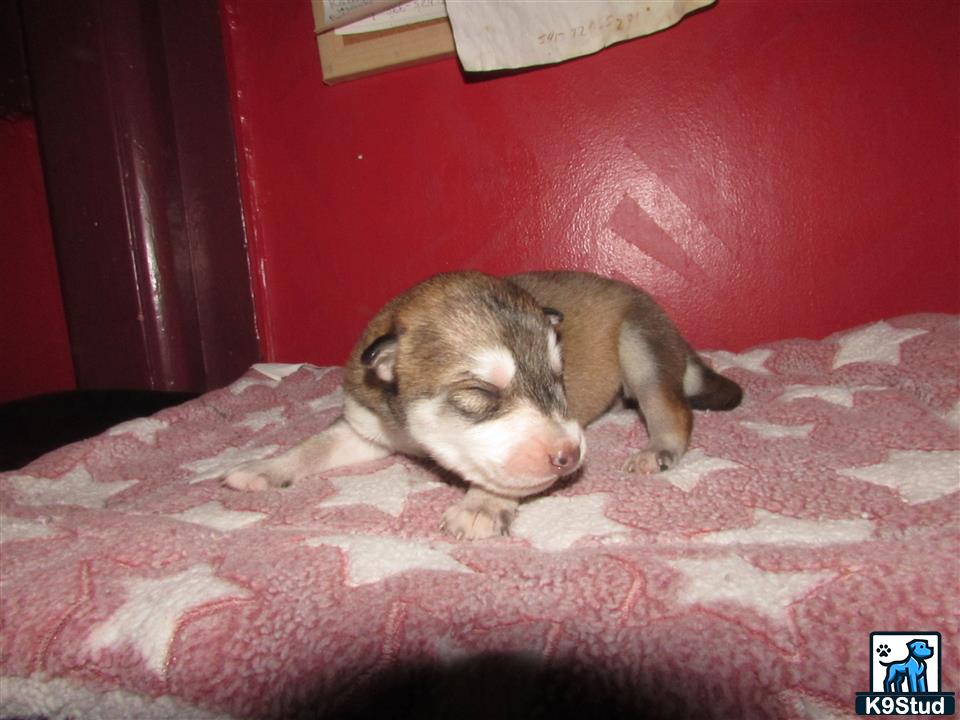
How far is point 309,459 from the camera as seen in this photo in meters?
2.12

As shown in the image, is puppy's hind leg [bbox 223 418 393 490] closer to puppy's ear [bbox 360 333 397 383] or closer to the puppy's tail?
puppy's ear [bbox 360 333 397 383]

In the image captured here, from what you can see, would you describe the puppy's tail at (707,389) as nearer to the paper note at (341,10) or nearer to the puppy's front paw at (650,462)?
the puppy's front paw at (650,462)

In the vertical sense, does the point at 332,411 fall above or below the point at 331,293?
below

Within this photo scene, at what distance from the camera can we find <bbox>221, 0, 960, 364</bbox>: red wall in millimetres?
2930

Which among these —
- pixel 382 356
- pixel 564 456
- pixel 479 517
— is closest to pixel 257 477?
pixel 382 356

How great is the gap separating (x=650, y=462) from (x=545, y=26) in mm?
2209

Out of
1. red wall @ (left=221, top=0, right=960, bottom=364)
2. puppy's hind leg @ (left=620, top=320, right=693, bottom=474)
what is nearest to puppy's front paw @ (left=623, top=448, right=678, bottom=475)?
puppy's hind leg @ (left=620, top=320, right=693, bottom=474)

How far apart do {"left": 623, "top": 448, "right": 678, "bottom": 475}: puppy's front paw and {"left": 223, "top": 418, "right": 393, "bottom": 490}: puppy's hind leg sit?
0.86 metres

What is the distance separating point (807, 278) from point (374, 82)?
2.44m

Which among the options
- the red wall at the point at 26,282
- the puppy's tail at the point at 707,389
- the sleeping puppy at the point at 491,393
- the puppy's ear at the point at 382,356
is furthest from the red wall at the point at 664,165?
the puppy's ear at the point at 382,356

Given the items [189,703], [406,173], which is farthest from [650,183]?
[189,703]

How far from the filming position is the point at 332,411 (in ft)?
9.26

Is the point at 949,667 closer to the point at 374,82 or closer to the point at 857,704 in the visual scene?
the point at 857,704

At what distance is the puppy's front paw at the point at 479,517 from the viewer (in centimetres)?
156
